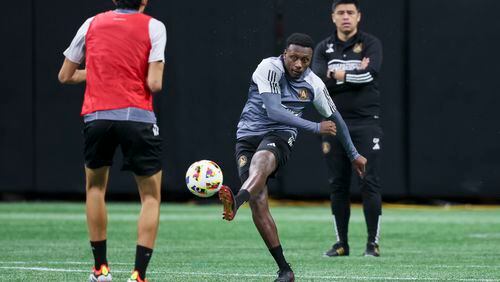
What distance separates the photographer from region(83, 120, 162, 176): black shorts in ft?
27.5

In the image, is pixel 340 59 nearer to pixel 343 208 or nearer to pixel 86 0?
pixel 343 208

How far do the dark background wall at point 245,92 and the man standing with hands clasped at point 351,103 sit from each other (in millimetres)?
7358

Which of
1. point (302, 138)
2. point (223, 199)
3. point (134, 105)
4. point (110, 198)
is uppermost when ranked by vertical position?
point (134, 105)

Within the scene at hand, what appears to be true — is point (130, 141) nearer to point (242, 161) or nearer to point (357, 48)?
point (242, 161)

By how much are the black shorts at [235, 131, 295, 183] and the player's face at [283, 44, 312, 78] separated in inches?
20.5

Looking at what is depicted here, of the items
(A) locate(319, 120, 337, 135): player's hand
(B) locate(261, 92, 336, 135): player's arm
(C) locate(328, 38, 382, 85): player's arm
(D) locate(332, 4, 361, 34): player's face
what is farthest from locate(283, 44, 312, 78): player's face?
(D) locate(332, 4, 361, 34): player's face

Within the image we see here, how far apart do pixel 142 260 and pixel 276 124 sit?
206cm

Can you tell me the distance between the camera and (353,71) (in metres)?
12.5

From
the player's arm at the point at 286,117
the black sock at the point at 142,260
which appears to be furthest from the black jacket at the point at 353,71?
the black sock at the point at 142,260

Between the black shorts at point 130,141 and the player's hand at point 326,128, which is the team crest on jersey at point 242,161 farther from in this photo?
the black shorts at point 130,141

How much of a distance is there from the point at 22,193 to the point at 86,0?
3.69 meters

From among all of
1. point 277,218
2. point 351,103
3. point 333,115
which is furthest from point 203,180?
→ point 277,218

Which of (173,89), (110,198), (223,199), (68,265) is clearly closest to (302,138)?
(173,89)

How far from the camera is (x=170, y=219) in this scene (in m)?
17.9
